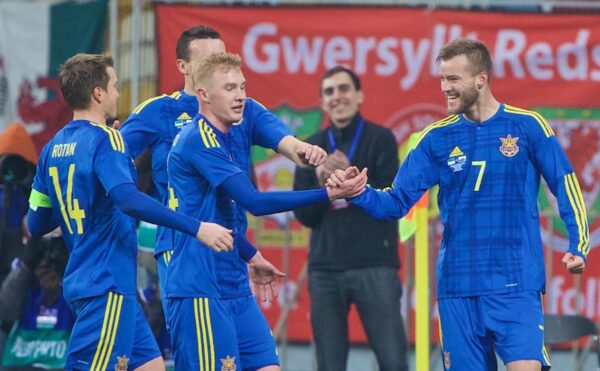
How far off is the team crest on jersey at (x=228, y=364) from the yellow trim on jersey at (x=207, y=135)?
1056mm

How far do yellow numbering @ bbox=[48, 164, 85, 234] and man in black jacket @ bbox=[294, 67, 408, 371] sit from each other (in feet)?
8.52

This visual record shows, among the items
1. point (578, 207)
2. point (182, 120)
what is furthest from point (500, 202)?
point (182, 120)

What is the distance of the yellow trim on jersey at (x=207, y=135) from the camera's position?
664 centimetres

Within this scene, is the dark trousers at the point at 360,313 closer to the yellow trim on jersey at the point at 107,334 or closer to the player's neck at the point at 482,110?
the player's neck at the point at 482,110

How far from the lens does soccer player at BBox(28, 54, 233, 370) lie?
676 centimetres

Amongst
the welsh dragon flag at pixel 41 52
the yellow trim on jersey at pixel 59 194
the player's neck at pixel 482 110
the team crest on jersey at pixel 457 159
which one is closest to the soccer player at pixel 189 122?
the yellow trim on jersey at pixel 59 194

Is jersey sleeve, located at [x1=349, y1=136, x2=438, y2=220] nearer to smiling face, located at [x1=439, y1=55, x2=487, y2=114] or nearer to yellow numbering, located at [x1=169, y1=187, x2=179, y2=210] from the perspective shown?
smiling face, located at [x1=439, y1=55, x2=487, y2=114]

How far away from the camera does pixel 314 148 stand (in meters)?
6.77

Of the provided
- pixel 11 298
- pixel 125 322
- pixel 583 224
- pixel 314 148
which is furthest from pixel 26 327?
pixel 583 224

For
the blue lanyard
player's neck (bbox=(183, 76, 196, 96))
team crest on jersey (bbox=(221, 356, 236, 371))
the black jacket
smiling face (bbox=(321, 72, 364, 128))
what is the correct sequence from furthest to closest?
smiling face (bbox=(321, 72, 364, 128)) < the blue lanyard < the black jacket < player's neck (bbox=(183, 76, 196, 96)) < team crest on jersey (bbox=(221, 356, 236, 371))

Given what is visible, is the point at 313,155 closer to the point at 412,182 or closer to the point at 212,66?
the point at 212,66

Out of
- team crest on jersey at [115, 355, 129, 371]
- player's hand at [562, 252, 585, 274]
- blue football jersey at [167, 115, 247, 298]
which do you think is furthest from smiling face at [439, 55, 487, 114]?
team crest on jersey at [115, 355, 129, 371]

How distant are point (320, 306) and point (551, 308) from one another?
8.79 feet

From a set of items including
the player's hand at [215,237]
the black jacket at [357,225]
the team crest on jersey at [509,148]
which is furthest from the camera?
the black jacket at [357,225]
